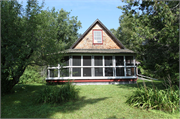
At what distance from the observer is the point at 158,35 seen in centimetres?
756

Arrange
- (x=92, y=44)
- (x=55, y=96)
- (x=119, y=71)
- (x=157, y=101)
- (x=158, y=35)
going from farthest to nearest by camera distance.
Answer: (x=92, y=44)
(x=119, y=71)
(x=158, y=35)
(x=55, y=96)
(x=157, y=101)

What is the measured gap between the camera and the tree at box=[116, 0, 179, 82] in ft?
22.2

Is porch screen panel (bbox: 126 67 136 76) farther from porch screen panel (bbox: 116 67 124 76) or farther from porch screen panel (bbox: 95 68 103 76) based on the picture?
porch screen panel (bbox: 95 68 103 76)

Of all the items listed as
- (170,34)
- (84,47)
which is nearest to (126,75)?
(84,47)

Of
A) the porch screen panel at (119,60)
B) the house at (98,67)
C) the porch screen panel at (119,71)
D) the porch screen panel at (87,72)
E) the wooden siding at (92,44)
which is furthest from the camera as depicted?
the wooden siding at (92,44)

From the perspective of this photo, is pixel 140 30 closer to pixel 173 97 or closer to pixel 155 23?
pixel 155 23

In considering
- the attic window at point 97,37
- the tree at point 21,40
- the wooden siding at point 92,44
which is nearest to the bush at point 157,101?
the tree at point 21,40

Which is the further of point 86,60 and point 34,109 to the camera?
point 86,60

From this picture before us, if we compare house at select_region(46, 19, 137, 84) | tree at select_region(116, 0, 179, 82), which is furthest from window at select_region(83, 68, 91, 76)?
tree at select_region(116, 0, 179, 82)

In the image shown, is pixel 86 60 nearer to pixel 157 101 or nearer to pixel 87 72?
pixel 87 72

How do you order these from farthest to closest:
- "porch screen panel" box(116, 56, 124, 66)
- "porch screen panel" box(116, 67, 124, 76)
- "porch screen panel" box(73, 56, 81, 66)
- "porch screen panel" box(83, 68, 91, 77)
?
"porch screen panel" box(116, 56, 124, 66)
"porch screen panel" box(116, 67, 124, 76)
"porch screen panel" box(83, 68, 91, 77)
"porch screen panel" box(73, 56, 81, 66)

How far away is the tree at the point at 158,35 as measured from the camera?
22.2ft

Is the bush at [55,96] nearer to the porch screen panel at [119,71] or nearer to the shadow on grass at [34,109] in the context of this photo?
the shadow on grass at [34,109]

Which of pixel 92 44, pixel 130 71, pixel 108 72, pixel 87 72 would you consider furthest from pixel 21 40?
pixel 130 71
